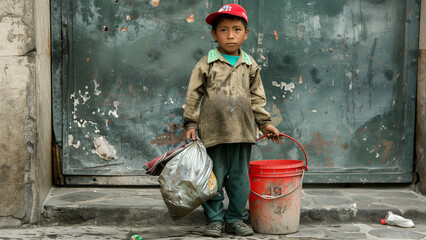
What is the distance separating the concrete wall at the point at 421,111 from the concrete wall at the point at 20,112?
3548 mm

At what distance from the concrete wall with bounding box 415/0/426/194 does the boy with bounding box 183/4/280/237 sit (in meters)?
1.89

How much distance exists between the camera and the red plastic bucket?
4.71m

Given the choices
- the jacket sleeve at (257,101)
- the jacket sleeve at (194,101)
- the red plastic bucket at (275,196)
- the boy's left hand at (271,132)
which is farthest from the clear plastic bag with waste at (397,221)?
the jacket sleeve at (194,101)

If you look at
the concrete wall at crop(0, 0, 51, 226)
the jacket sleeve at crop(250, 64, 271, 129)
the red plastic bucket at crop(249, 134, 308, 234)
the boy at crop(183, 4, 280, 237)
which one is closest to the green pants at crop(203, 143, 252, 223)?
the boy at crop(183, 4, 280, 237)

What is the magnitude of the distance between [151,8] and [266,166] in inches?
80.0

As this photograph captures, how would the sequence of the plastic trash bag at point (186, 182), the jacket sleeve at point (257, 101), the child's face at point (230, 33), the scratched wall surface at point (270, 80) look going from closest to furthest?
the plastic trash bag at point (186, 182), the child's face at point (230, 33), the jacket sleeve at point (257, 101), the scratched wall surface at point (270, 80)

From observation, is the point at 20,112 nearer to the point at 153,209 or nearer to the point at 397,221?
the point at 153,209

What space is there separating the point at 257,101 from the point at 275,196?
29.8 inches

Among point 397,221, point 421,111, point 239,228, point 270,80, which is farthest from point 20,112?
point 421,111

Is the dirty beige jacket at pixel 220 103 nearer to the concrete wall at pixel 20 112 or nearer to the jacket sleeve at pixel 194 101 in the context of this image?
the jacket sleeve at pixel 194 101

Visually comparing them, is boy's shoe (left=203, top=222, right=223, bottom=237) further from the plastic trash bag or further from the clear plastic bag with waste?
the clear plastic bag with waste

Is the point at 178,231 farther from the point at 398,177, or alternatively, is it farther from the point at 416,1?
the point at 416,1

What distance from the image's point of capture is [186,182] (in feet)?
14.3

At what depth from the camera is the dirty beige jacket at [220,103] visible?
15.1ft
